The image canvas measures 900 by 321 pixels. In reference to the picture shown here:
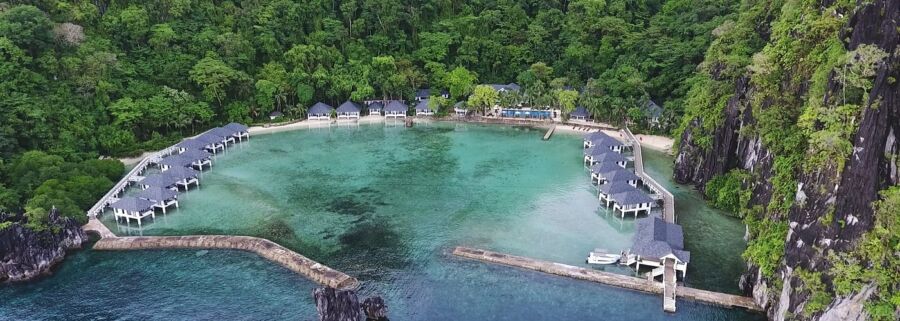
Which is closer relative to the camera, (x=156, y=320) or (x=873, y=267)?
(x=873, y=267)

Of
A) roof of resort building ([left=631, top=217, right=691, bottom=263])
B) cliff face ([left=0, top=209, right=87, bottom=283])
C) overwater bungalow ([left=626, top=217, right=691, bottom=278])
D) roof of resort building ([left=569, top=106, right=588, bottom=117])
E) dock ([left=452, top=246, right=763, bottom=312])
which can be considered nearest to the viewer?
dock ([left=452, top=246, right=763, bottom=312])

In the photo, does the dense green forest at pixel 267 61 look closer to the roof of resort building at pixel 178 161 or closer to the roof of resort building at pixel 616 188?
the roof of resort building at pixel 178 161

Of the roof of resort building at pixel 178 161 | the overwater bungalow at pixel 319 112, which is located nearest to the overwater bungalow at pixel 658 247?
the roof of resort building at pixel 178 161

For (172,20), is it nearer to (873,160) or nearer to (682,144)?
(682,144)

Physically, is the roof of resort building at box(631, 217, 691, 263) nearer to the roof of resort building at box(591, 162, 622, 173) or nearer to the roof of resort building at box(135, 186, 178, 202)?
the roof of resort building at box(591, 162, 622, 173)

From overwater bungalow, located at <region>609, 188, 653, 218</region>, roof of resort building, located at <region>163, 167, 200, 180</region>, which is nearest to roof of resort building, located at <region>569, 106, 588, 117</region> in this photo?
overwater bungalow, located at <region>609, 188, 653, 218</region>

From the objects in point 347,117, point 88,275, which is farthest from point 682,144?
point 88,275

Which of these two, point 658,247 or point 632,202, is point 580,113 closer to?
point 632,202
